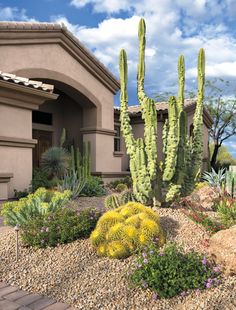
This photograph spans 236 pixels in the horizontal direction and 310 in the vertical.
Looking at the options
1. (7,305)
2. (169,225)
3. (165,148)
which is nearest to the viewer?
(7,305)

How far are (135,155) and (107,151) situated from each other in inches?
381

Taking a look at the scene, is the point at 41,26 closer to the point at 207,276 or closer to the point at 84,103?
the point at 84,103

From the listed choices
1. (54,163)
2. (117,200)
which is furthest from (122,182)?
(117,200)

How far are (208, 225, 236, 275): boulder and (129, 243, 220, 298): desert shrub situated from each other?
0.59 feet

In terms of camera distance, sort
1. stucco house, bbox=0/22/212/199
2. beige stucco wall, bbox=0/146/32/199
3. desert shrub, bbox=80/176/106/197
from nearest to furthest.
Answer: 1. beige stucco wall, bbox=0/146/32/199
2. stucco house, bbox=0/22/212/199
3. desert shrub, bbox=80/176/106/197

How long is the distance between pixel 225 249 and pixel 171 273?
0.92 metres

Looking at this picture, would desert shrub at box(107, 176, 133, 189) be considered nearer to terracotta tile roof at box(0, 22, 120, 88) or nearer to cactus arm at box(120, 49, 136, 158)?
terracotta tile roof at box(0, 22, 120, 88)

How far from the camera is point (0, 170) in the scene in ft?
35.1

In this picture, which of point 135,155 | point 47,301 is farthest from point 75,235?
point 135,155

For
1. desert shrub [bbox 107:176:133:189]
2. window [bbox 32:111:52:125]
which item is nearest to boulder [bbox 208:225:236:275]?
desert shrub [bbox 107:176:133:189]

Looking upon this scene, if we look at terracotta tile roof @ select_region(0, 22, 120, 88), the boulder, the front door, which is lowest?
the boulder

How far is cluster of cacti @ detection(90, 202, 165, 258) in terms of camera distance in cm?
504

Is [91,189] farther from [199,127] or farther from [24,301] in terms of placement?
[24,301]

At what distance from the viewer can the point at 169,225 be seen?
236 inches
